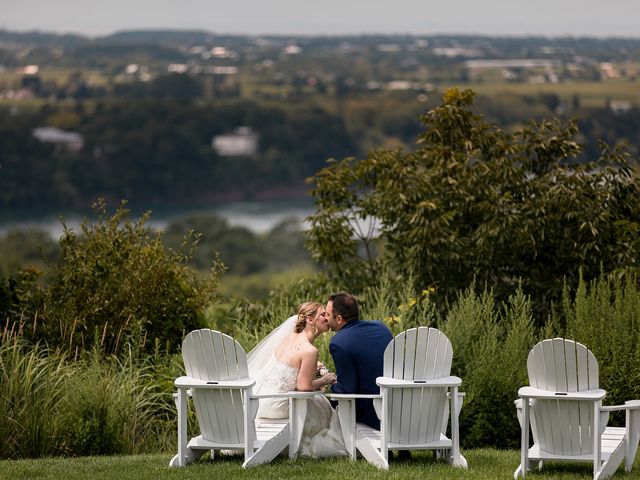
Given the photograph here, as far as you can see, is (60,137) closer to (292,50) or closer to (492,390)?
(292,50)

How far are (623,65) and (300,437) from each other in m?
51.1

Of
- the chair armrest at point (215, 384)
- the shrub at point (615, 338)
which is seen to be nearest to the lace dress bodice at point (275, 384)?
the chair armrest at point (215, 384)

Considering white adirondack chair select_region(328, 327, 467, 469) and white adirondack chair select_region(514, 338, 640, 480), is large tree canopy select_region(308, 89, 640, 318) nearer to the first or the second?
white adirondack chair select_region(328, 327, 467, 469)

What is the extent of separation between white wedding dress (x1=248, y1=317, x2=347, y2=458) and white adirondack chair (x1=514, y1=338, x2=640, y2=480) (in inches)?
51.9

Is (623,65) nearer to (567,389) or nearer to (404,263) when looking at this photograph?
(404,263)

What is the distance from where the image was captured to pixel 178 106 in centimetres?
5478

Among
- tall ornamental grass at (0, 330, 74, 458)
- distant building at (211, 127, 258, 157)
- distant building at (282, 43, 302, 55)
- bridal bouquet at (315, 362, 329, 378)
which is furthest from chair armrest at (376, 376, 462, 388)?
distant building at (282, 43, 302, 55)

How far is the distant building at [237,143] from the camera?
5172cm

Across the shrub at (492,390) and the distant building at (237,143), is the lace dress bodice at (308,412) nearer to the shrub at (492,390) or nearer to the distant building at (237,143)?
the shrub at (492,390)

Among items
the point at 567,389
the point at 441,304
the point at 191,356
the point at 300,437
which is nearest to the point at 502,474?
the point at 567,389

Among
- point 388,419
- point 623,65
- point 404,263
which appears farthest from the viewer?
point 623,65

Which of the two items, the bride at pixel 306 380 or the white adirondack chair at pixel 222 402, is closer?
the white adirondack chair at pixel 222 402

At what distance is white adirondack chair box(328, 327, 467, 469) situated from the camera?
659 centimetres

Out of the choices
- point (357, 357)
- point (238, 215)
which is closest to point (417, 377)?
point (357, 357)
